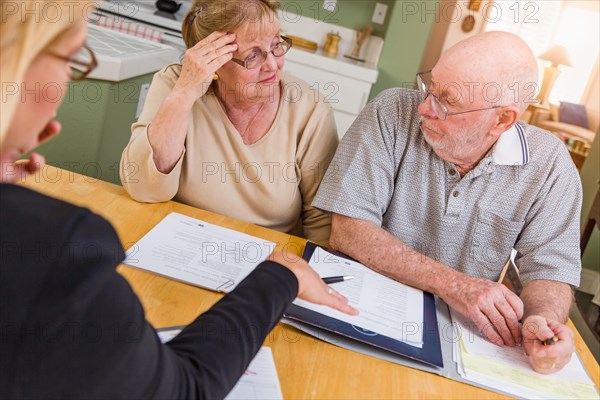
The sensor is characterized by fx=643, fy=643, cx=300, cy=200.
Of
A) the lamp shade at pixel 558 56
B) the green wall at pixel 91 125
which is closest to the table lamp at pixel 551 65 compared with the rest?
the lamp shade at pixel 558 56

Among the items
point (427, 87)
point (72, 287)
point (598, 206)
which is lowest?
point (598, 206)

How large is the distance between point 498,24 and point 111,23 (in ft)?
18.2

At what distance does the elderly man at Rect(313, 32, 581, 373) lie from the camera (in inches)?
58.6

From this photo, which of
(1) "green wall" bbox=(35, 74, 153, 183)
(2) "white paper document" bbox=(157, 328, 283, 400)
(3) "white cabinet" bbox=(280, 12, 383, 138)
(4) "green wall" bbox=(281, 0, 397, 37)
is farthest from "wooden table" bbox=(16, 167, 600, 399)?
(4) "green wall" bbox=(281, 0, 397, 37)

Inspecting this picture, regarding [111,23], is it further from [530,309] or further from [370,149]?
[530,309]

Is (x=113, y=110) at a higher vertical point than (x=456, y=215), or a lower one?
lower

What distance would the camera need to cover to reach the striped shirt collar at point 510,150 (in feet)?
5.13

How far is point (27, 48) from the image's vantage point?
53 cm

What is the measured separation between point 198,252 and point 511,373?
646 mm

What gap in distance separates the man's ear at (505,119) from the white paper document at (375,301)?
1.47 feet

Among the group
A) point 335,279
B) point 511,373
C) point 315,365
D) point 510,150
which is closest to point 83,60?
point 315,365

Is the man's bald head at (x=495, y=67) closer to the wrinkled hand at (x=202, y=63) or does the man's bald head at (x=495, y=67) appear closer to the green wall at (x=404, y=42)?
the wrinkled hand at (x=202, y=63)

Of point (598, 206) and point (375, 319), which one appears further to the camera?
point (598, 206)

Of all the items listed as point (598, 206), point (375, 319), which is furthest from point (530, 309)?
point (598, 206)
